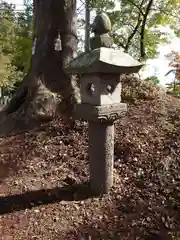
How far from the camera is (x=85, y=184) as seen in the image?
3609mm

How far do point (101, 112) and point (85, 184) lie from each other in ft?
3.29

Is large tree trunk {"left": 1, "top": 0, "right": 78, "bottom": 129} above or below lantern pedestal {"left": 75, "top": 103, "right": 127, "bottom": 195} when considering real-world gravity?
above

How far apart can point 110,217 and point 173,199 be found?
750 mm

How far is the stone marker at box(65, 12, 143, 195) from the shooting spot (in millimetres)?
2977

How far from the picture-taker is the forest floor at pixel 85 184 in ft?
9.82

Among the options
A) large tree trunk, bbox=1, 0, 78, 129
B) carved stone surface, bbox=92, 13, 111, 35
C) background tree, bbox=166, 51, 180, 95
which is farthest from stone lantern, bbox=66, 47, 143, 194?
background tree, bbox=166, 51, 180, 95

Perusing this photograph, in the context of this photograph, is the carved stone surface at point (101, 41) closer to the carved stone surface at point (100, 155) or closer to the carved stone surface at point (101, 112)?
the carved stone surface at point (101, 112)

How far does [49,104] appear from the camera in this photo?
16.4 ft

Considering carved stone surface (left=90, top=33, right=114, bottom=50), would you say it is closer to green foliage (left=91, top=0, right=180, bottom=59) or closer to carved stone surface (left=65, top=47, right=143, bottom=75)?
carved stone surface (left=65, top=47, right=143, bottom=75)

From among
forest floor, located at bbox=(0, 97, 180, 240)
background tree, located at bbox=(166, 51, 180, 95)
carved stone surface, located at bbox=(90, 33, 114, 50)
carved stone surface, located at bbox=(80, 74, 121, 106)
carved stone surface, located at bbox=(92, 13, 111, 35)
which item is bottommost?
forest floor, located at bbox=(0, 97, 180, 240)

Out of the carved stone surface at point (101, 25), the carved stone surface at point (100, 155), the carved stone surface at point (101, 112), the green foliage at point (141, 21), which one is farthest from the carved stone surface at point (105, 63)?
the green foliage at point (141, 21)

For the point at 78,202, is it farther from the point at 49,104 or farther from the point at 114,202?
the point at 49,104

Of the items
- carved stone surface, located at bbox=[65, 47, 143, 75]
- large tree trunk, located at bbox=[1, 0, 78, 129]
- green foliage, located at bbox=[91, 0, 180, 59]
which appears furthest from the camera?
green foliage, located at bbox=[91, 0, 180, 59]

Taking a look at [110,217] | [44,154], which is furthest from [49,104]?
[110,217]
